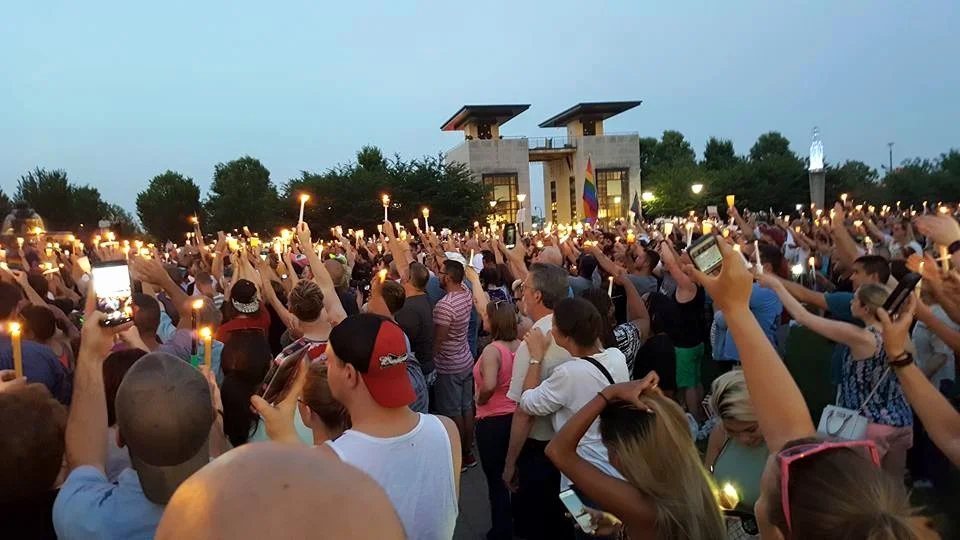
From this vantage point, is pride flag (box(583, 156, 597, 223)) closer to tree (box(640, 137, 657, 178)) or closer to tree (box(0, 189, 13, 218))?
tree (box(0, 189, 13, 218))

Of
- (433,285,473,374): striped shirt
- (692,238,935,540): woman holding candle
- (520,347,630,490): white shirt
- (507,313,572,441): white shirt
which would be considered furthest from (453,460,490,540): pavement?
(692,238,935,540): woman holding candle

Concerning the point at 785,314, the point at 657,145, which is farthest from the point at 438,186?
the point at 657,145

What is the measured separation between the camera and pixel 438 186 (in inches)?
1859

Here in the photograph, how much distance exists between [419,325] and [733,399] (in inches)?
147

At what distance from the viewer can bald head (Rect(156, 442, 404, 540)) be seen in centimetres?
104

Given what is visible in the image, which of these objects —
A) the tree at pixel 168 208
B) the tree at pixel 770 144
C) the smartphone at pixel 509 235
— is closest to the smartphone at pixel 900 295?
the smartphone at pixel 509 235

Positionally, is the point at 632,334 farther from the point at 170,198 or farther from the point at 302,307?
the point at 170,198

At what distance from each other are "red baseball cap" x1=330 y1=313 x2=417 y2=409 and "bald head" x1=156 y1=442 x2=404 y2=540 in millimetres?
1517

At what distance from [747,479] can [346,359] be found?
1.93m

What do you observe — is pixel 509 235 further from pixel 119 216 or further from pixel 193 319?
pixel 119 216

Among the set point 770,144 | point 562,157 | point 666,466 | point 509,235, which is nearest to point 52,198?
point 562,157

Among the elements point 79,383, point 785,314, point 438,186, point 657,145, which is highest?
point 657,145

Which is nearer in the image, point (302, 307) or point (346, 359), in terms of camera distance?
point (346, 359)

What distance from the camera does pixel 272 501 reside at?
41.1 inches
